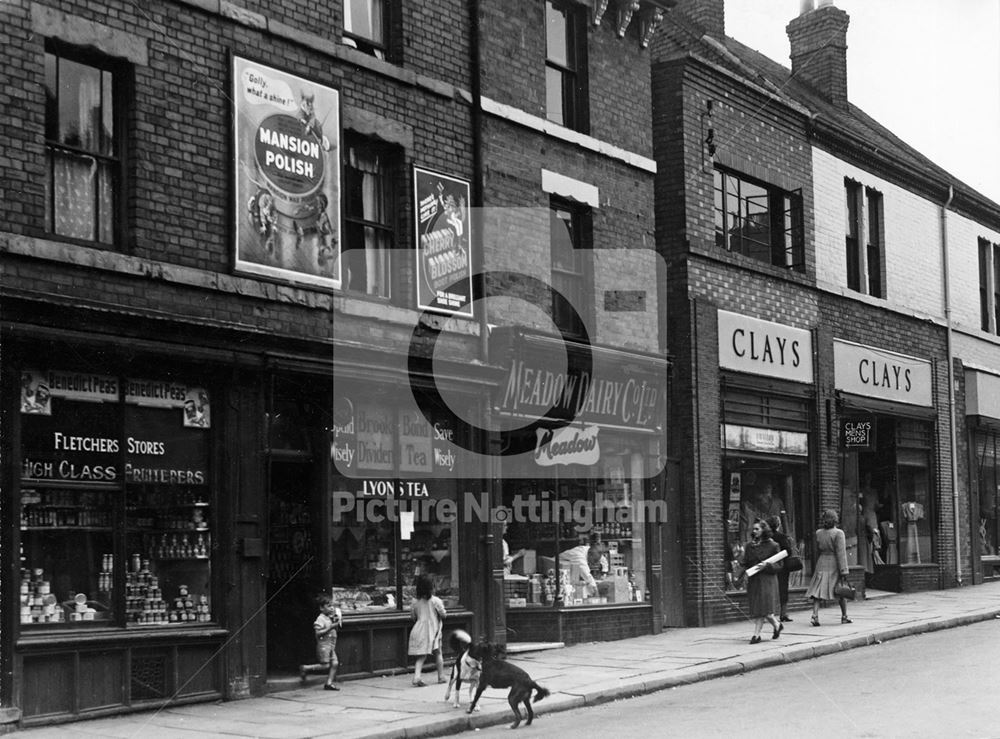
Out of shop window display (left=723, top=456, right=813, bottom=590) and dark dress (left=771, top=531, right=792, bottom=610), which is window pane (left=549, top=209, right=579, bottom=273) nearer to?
shop window display (left=723, top=456, right=813, bottom=590)

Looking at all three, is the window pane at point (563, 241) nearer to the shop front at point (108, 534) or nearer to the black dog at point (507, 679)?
the shop front at point (108, 534)

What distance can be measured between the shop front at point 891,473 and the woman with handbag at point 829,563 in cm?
422

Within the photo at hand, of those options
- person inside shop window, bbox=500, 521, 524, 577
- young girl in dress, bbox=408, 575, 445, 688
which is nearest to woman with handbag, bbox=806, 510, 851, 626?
person inside shop window, bbox=500, 521, 524, 577

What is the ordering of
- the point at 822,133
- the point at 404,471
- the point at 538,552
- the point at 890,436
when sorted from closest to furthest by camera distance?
the point at 404,471, the point at 538,552, the point at 822,133, the point at 890,436

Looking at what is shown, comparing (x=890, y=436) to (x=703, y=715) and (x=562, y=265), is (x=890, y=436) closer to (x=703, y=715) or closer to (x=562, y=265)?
(x=562, y=265)

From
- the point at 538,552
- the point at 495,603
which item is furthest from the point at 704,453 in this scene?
the point at 495,603

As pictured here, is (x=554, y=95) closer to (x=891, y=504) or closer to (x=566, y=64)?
(x=566, y=64)

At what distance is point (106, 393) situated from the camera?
12000mm

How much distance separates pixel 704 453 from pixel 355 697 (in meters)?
8.57

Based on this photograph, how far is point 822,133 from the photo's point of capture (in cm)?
2358

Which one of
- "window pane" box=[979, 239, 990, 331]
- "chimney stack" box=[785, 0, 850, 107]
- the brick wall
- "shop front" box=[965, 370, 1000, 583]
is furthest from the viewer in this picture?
"window pane" box=[979, 239, 990, 331]

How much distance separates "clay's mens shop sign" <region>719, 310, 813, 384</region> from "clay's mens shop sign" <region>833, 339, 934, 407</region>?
1266 mm

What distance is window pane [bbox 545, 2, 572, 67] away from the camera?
18031 mm

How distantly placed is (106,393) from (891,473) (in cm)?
1792
